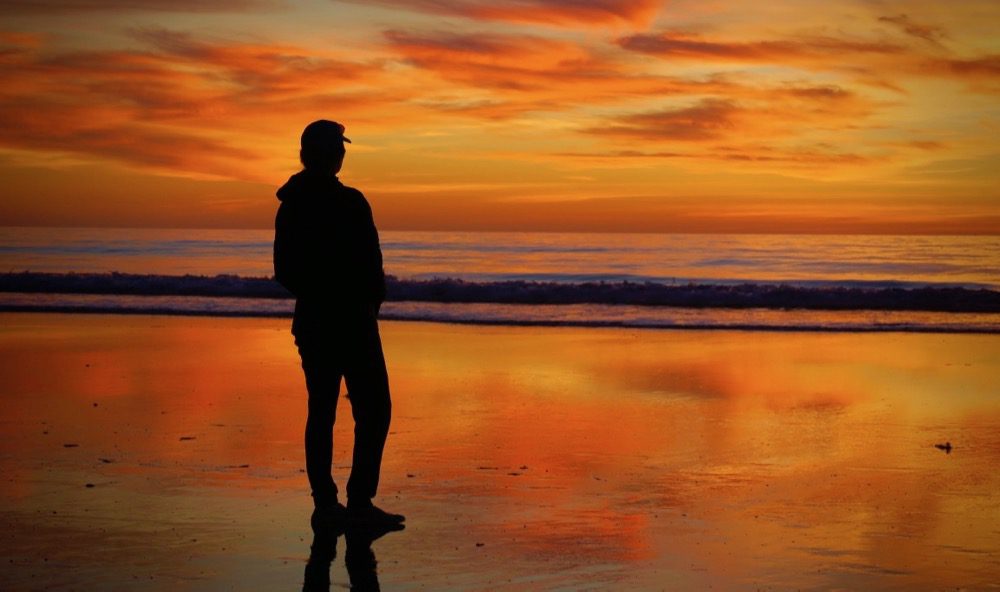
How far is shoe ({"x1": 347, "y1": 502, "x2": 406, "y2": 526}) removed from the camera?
17.2 ft

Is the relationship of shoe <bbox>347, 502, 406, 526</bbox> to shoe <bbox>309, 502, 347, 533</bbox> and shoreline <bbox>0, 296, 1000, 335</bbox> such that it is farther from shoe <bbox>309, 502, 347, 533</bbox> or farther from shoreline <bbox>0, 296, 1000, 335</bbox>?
shoreline <bbox>0, 296, 1000, 335</bbox>

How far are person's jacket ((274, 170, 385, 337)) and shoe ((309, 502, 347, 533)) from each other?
80 cm

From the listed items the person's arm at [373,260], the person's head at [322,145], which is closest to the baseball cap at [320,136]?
the person's head at [322,145]

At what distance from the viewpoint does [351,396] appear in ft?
18.0

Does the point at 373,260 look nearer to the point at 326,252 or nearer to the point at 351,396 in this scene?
→ the point at 326,252

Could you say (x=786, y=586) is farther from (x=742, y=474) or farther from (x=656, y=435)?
(x=656, y=435)

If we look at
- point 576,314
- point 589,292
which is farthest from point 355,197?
point 589,292

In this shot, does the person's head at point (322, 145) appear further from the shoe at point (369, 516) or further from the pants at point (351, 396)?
the shoe at point (369, 516)

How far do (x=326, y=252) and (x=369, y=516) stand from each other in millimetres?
1201

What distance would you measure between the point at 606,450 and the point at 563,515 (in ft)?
5.47

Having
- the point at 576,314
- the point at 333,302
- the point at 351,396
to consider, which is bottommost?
the point at 576,314

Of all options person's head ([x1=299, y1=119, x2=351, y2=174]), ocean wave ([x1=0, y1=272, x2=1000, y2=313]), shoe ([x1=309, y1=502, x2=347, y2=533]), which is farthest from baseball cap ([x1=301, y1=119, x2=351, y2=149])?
ocean wave ([x1=0, y1=272, x2=1000, y2=313])

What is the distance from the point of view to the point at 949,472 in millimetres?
6523

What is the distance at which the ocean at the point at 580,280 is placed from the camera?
19.4 meters
